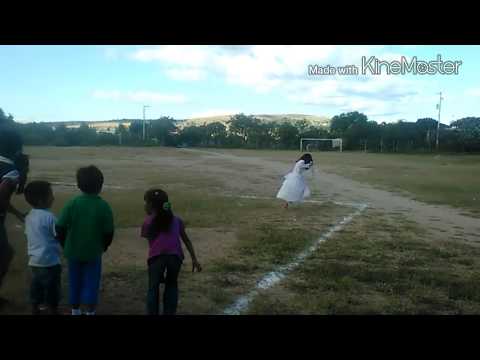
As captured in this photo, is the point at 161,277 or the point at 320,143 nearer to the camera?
the point at 161,277

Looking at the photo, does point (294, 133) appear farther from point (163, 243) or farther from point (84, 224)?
point (84, 224)

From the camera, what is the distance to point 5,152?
10.8 feet

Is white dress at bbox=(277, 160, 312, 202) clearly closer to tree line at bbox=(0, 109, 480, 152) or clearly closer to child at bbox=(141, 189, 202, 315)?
child at bbox=(141, 189, 202, 315)

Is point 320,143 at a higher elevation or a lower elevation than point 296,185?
higher

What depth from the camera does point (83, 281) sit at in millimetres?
3092

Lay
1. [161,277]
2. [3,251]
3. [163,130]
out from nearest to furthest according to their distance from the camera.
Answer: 1. [161,277]
2. [3,251]
3. [163,130]

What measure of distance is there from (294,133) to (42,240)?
19.2 metres

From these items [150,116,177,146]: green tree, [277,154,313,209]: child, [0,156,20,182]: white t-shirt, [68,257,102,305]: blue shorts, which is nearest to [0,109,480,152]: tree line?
[150,116,177,146]: green tree

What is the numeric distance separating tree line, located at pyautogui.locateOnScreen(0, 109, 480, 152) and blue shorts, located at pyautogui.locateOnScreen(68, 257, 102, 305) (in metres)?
14.7

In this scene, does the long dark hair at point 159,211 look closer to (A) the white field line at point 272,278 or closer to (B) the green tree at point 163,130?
(A) the white field line at point 272,278

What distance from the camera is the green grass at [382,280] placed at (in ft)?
12.3

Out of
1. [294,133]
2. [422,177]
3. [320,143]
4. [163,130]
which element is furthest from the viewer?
[320,143]

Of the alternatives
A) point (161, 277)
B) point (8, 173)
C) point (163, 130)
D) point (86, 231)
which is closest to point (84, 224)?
point (86, 231)

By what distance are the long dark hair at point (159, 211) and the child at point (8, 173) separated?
105 cm
